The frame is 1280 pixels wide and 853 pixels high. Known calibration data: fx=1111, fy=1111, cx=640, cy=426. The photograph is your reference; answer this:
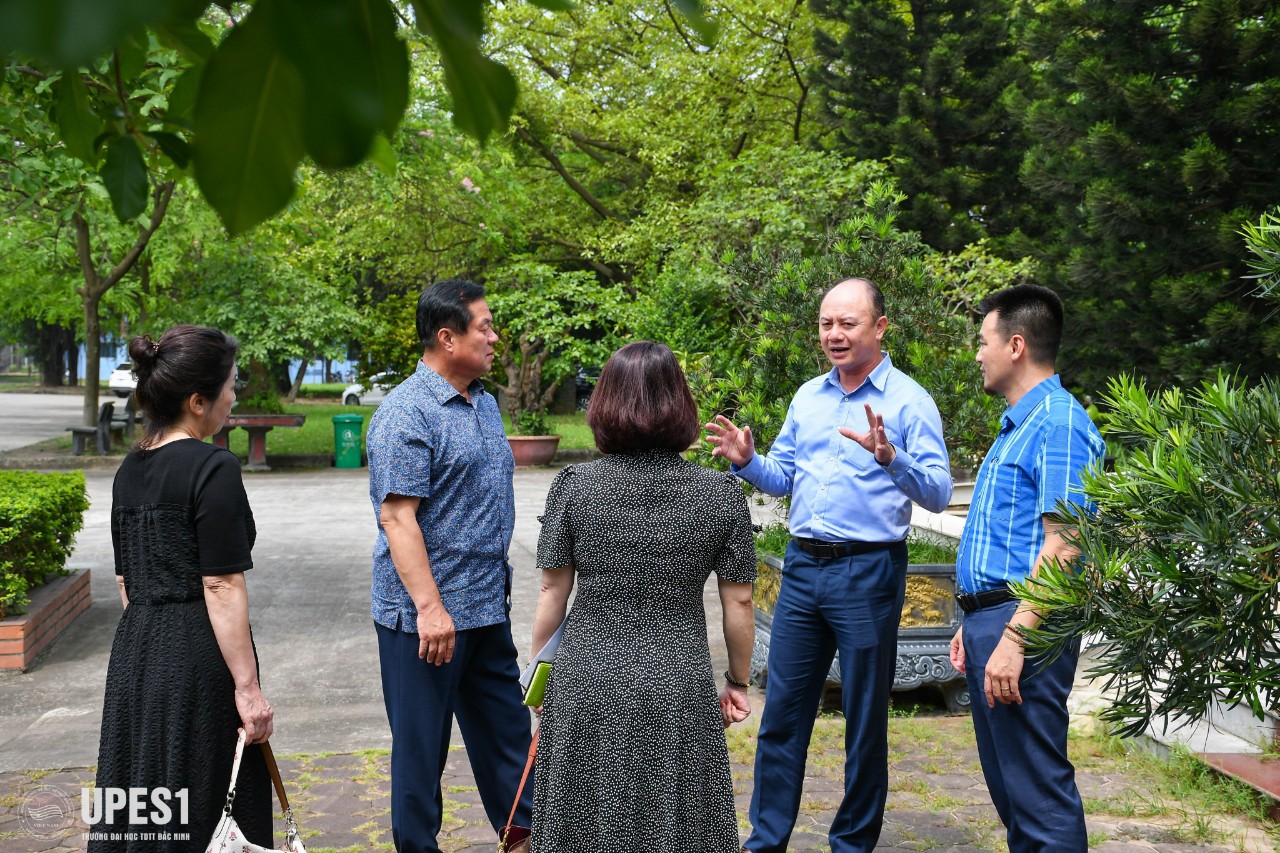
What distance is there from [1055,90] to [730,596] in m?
12.2

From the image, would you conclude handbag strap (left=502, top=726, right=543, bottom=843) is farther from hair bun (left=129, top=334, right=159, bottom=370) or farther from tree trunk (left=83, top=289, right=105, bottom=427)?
tree trunk (left=83, top=289, right=105, bottom=427)

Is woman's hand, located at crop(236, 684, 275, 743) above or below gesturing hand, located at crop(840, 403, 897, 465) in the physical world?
below

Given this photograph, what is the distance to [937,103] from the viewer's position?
702 inches

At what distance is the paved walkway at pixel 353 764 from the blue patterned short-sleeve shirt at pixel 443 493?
3.90 feet

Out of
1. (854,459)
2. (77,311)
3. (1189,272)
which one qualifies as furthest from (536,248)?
(854,459)

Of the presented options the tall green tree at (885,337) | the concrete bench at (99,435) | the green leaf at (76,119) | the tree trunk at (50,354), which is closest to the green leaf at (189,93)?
the green leaf at (76,119)

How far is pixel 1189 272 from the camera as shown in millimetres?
11703

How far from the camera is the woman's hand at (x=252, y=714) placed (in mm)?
3152

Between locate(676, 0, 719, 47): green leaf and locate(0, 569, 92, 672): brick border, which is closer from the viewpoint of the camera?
locate(676, 0, 719, 47): green leaf

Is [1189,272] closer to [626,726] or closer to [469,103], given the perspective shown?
[626,726]

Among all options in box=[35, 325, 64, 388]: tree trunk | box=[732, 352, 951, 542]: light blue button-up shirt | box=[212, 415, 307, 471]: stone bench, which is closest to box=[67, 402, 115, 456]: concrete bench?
box=[212, 415, 307, 471]: stone bench

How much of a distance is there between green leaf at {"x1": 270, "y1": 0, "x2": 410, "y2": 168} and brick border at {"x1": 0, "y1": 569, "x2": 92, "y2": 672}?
22.1 feet

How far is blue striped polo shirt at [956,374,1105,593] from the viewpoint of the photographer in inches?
126

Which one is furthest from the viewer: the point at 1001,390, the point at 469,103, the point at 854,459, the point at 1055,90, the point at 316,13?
the point at 1055,90
